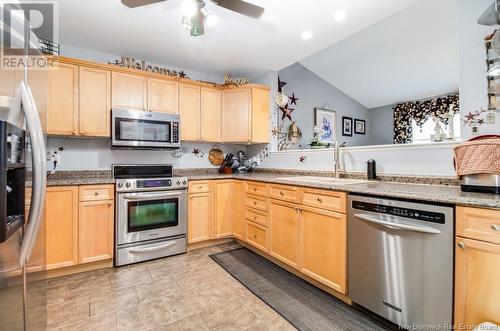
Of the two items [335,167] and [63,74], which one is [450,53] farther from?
[63,74]

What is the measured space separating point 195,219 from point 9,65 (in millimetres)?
2358

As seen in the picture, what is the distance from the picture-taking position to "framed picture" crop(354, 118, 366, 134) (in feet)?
17.1

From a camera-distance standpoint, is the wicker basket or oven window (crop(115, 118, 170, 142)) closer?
the wicker basket

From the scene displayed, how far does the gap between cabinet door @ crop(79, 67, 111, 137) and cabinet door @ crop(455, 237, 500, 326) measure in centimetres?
322

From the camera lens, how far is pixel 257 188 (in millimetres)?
2791

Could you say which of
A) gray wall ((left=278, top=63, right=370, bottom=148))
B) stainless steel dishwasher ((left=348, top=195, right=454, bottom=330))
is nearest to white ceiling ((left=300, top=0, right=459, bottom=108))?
gray wall ((left=278, top=63, right=370, bottom=148))

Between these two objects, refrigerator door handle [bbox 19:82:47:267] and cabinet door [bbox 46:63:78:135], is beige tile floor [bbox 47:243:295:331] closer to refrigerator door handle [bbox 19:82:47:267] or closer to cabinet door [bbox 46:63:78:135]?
refrigerator door handle [bbox 19:82:47:267]

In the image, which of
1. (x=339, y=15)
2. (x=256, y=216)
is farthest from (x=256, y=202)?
(x=339, y=15)

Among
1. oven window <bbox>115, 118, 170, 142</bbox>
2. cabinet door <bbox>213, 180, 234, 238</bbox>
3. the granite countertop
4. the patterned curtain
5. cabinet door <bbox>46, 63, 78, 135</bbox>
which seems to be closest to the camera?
the granite countertop

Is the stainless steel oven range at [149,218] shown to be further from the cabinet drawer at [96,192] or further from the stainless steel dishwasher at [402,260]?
the stainless steel dishwasher at [402,260]

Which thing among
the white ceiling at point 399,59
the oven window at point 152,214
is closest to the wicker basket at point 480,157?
the white ceiling at point 399,59

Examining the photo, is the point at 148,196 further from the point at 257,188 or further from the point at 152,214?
the point at 257,188

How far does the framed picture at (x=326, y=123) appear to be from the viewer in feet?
14.6

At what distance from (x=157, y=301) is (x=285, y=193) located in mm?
1419
